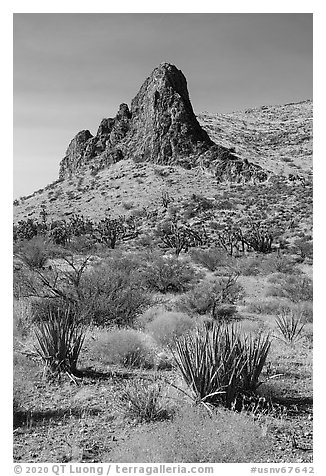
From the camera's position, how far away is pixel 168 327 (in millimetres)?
7379

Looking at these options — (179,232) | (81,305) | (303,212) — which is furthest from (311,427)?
(303,212)

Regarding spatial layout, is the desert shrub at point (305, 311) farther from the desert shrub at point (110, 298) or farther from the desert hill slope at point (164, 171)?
the desert hill slope at point (164, 171)

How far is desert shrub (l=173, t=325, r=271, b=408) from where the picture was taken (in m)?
4.39

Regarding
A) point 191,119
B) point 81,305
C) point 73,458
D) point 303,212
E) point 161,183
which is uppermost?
point 191,119

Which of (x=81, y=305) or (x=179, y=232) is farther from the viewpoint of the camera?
(x=179, y=232)

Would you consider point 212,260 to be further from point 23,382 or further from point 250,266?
point 23,382

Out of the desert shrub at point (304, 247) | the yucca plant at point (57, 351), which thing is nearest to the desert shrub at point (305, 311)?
the yucca plant at point (57, 351)

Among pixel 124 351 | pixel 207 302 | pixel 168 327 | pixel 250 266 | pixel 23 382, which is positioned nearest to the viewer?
pixel 23 382

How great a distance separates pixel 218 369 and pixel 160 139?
2968cm

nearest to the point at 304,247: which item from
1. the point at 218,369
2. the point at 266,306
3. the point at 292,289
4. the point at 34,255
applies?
the point at 292,289

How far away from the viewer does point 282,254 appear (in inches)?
814

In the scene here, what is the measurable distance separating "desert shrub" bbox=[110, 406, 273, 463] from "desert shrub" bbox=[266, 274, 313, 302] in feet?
27.1
